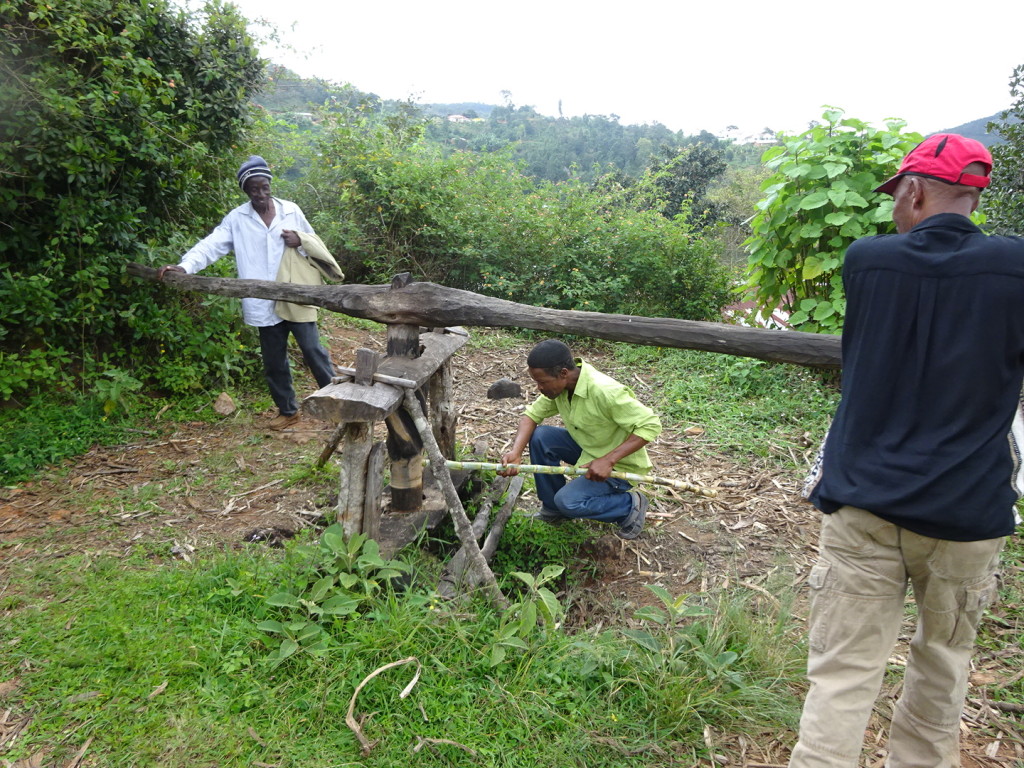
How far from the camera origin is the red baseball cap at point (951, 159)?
189 cm

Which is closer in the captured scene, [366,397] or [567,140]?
[366,397]

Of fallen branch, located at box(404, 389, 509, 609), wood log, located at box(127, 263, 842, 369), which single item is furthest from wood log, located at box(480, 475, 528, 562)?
wood log, located at box(127, 263, 842, 369)

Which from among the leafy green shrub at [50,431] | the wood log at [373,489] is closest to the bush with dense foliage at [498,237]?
the leafy green shrub at [50,431]

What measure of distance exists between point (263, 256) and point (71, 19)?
1918mm

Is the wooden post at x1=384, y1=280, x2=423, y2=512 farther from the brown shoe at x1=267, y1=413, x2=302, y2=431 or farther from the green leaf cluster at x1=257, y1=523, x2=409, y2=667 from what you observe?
the brown shoe at x1=267, y1=413, x2=302, y2=431

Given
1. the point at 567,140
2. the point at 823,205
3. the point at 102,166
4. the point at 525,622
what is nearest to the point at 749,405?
the point at 823,205

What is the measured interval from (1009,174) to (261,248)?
645 centimetres

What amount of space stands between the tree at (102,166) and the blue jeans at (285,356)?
70 centimetres

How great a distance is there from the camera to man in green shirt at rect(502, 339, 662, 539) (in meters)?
3.64

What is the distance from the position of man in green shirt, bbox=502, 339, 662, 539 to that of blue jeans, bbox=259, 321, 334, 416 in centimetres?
208

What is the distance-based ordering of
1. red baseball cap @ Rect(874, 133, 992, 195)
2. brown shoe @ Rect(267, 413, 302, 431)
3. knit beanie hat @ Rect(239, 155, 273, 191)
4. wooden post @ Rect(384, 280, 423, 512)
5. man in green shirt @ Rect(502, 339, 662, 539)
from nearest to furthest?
red baseball cap @ Rect(874, 133, 992, 195)
wooden post @ Rect(384, 280, 423, 512)
man in green shirt @ Rect(502, 339, 662, 539)
knit beanie hat @ Rect(239, 155, 273, 191)
brown shoe @ Rect(267, 413, 302, 431)

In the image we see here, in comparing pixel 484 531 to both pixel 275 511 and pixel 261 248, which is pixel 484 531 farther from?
pixel 261 248

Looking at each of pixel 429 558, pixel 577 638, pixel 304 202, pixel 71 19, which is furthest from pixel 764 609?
pixel 304 202

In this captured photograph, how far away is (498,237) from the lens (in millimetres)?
9414
